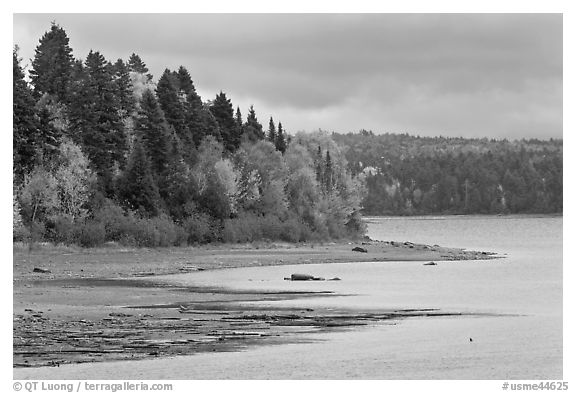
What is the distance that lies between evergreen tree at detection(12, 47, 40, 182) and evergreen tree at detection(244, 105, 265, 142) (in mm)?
44572

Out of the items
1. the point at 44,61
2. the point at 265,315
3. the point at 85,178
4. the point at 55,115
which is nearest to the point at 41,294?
the point at 265,315

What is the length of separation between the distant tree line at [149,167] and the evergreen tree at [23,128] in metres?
0.16

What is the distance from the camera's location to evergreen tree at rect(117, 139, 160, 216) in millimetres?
105812

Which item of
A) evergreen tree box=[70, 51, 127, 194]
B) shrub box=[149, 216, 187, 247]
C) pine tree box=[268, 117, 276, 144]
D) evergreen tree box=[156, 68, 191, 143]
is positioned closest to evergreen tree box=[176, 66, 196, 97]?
evergreen tree box=[156, 68, 191, 143]

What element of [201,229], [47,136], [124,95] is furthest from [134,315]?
[124,95]

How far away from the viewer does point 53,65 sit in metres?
118

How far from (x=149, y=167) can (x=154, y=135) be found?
7.12m

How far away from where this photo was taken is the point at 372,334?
38.6 meters

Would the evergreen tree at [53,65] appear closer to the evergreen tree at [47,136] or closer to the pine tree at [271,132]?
the evergreen tree at [47,136]

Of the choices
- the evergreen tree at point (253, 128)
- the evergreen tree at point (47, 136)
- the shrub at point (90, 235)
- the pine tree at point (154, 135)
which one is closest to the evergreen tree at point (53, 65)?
the pine tree at point (154, 135)
